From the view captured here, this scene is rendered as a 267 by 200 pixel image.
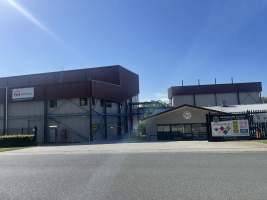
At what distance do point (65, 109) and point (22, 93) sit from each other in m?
6.62

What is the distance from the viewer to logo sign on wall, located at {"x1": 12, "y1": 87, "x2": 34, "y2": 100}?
153ft

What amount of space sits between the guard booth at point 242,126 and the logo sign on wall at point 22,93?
88.0 feet

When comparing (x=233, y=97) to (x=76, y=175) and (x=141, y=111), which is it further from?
(x=76, y=175)

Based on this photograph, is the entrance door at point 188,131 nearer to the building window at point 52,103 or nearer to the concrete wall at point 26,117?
the building window at point 52,103

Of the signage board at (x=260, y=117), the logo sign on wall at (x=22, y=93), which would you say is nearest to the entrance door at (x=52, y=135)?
the logo sign on wall at (x=22, y=93)

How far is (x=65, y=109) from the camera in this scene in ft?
152

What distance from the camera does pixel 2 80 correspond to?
198 ft

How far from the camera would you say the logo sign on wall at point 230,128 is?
29312 mm

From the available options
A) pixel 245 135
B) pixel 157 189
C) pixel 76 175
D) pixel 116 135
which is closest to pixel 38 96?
pixel 116 135

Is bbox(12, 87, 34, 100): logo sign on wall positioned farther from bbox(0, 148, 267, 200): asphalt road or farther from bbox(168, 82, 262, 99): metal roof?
bbox(0, 148, 267, 200): asphalt road

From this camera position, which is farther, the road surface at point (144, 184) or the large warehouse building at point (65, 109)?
the large warehouse building at point (65, 109)

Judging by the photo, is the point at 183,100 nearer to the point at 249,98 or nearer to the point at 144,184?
the point at 249,98

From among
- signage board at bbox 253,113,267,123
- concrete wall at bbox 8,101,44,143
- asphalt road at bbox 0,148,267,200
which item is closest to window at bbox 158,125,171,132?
signage board at bbox 253,113,267,123

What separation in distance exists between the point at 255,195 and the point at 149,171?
4736 millimetres
